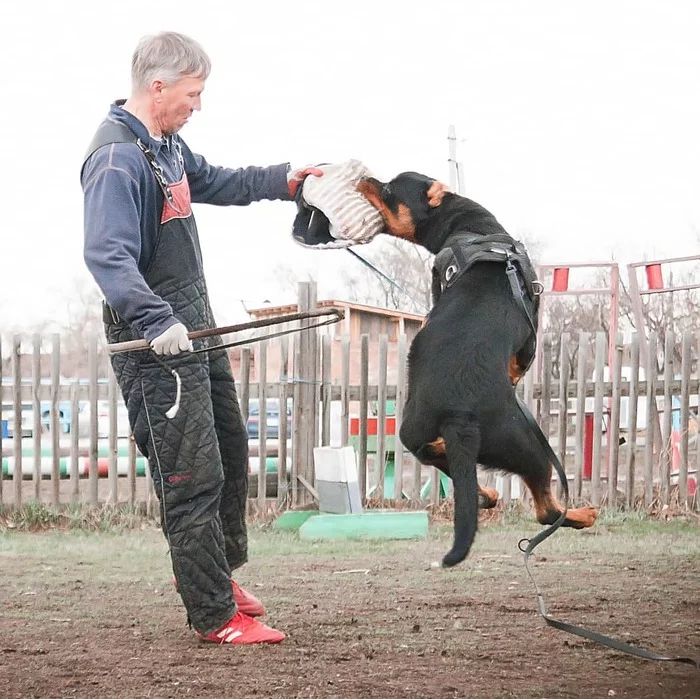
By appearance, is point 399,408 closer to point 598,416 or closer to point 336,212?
point 598,416

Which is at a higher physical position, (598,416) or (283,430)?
(598,416)

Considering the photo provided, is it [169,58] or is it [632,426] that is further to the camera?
[632,426]

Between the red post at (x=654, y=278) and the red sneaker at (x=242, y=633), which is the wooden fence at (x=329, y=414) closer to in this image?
the red post at (x=654, y=278)

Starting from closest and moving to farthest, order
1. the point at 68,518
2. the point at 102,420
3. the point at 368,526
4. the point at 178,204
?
the point at 178,204 → the point at 368,526 → the point at 68,518 → the point at 102,420

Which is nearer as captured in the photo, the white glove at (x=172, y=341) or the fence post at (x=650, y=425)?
the white glove at (x=172, y=341)

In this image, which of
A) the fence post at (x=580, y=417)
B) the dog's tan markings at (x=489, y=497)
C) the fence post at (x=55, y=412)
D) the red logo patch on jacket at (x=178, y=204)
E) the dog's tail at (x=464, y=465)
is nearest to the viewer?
the dog's tail at (x=464, y=465)

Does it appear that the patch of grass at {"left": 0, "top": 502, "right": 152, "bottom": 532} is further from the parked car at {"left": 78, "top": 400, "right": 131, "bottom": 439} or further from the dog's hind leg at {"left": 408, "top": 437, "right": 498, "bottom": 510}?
the dog's hind leg at {"left": 408, "top": 437, "right": 498, "bottom": 510}

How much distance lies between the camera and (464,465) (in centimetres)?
231

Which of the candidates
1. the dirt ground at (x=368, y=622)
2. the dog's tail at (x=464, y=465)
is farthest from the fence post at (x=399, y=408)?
the dog's tail at (x=464, y=465)

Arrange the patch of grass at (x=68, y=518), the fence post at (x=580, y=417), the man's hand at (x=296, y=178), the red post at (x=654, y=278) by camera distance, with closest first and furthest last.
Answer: the man's hand at (x=296, y=178) < the patch of grass at (x=68, y=518) < the fence post at (x=580, y=417) < the red post at (x=654, y=278)

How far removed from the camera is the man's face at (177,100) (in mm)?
2508

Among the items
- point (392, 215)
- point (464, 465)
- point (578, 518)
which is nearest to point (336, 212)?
point (392, 215)

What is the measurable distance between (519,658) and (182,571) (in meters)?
1.01

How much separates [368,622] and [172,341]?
4.27 ft
